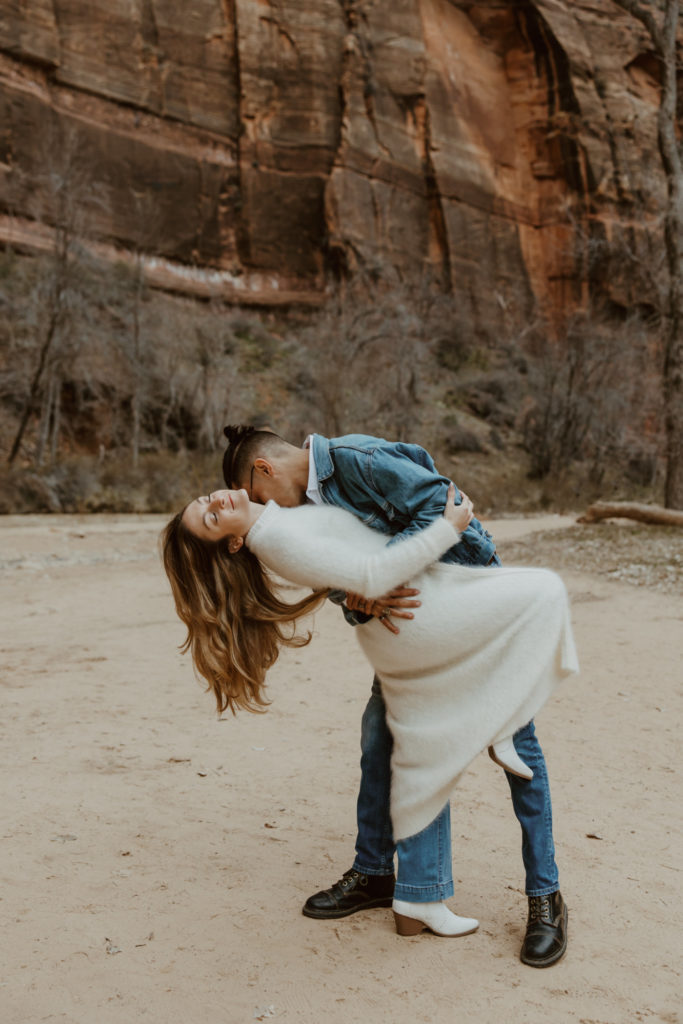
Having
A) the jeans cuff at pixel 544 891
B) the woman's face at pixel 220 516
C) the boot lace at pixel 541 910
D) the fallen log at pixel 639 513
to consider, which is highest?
the woman's face at pixel 220 516

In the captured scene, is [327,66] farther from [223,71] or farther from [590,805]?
[590,805]

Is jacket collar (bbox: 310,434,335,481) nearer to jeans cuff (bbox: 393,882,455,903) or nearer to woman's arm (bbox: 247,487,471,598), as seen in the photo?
woman's arm (bbox: 247,487,471,598)

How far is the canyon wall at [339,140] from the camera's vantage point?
1234 inches

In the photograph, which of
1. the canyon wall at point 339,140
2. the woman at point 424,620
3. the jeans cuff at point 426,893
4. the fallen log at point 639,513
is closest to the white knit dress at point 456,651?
the woman at point 424,620

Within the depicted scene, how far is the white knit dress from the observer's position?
2.38m

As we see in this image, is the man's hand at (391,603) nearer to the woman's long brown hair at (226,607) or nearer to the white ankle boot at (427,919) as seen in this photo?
the woman's long brown hair at (226,607)

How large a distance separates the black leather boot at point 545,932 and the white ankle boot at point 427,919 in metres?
0.19

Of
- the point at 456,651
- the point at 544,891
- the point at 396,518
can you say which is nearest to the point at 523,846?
the point at 544,891

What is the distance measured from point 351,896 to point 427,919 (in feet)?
1.04

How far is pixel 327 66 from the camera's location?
119ft

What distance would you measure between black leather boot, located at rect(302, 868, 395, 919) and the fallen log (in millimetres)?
10975

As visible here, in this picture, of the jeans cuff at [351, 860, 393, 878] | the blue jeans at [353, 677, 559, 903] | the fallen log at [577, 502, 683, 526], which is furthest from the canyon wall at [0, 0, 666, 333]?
the blue jeans at [353, 677, 559, 903]

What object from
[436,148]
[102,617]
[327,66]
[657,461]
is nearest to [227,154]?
[327,66]

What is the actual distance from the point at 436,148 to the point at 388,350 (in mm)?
10880
